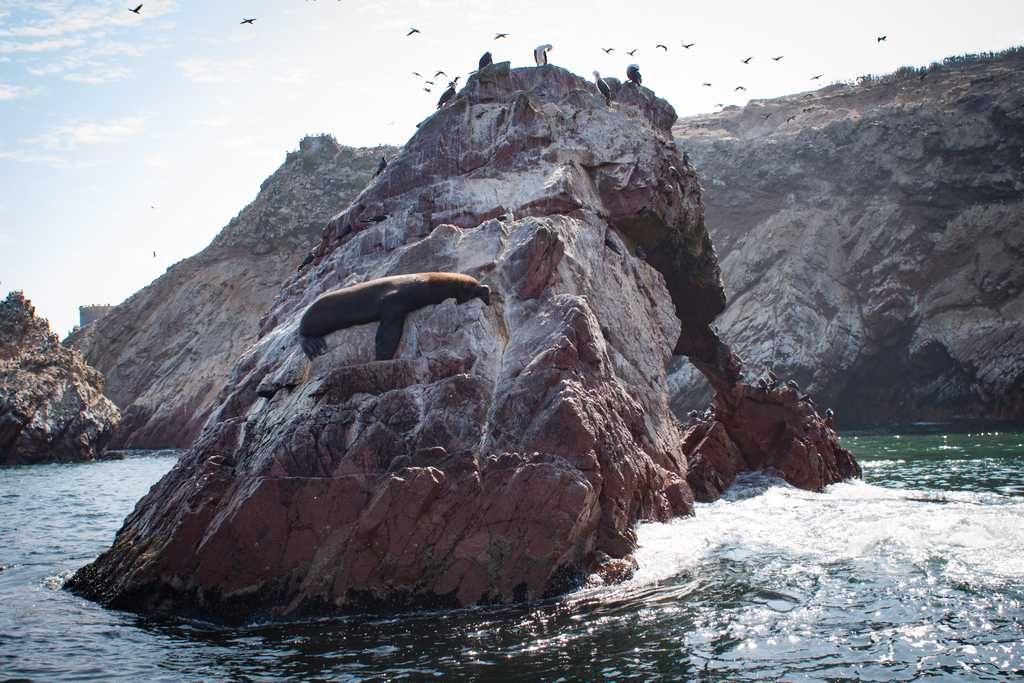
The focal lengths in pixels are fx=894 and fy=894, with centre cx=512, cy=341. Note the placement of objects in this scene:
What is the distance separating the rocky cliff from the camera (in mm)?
9836

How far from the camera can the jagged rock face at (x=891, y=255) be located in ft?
141

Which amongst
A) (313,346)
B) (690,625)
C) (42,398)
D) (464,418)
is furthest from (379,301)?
(42,398)

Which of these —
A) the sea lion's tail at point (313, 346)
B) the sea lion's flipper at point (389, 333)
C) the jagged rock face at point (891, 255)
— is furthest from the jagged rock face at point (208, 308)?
the sea lion's flipper at point (389, 333)

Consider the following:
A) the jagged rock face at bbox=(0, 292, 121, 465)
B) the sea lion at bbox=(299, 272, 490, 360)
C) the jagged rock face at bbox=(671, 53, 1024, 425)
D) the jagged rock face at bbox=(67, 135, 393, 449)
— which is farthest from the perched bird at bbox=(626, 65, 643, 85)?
the jagged rock face at bbox=(67, 135, 393, 449)

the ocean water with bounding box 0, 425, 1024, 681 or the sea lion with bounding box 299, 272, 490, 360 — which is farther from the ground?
the sea lion with bounding box 299, 272, 490, 360

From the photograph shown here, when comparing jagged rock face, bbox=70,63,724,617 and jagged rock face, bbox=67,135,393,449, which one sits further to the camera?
jagged rock face, bbox=67,135,393,449

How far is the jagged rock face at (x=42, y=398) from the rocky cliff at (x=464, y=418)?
2401 cm

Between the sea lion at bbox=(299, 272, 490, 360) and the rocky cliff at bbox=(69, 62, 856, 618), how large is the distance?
0.18 metres

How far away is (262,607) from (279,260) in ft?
178

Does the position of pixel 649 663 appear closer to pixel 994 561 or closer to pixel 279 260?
pixel 994 561

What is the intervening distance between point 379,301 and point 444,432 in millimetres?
2555

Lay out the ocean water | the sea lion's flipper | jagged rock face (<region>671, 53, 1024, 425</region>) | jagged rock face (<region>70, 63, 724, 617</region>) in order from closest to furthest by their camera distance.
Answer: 1. the ocean water
2. jagged rock face (<region>70, 63, 724, 617</region>)
3. the sea lion's flipper
4. jagged rock face (<region>671, 53, 1024, 425</region>)

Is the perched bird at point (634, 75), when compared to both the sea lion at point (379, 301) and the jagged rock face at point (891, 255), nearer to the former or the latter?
the sea lion at point (379, 301)

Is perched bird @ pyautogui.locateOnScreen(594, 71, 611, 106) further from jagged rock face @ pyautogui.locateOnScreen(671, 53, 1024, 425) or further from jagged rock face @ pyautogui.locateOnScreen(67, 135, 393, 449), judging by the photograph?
jagged rock face @ pyautogui.locateOnScreen(67, 135, 393, 449)
